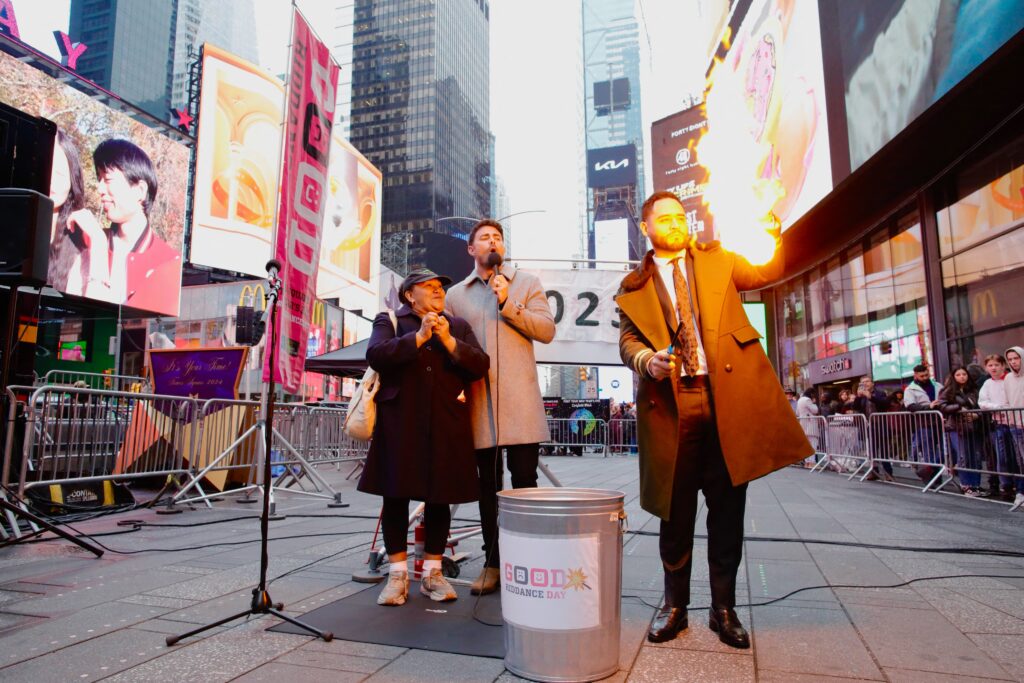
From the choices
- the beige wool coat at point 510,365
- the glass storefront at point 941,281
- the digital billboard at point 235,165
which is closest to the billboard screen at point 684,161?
the glass storefront at point 941,281

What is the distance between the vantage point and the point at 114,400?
6.93 meters

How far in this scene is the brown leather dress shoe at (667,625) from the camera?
8.81ft

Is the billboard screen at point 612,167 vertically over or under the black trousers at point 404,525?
over

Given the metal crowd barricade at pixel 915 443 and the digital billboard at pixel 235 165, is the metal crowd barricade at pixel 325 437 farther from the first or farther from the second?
the digital billboard at pixel 235 165

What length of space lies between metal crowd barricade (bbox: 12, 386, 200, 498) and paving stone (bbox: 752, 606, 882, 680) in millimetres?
5806

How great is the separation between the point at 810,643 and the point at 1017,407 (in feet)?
23.0

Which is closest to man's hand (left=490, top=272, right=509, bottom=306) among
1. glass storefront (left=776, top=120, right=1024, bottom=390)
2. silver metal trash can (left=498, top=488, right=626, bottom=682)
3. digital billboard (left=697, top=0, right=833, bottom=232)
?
silver metal trash can (left=498, top=488, right=626, bottom=682)

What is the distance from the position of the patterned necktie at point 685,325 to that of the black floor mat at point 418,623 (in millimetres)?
1457

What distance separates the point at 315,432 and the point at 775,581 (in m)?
8.29

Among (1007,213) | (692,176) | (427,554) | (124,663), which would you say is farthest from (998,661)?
(692,176)

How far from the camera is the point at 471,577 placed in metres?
3.93

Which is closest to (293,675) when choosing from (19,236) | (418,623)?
(418,623)

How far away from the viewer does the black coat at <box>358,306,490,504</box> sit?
328 cm

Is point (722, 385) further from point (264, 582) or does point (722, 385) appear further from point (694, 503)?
point (264, 582)
